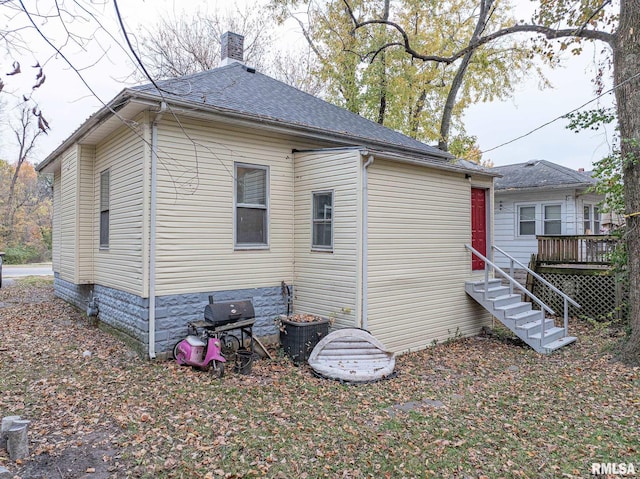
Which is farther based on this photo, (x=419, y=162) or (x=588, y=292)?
(x=588, y=292)

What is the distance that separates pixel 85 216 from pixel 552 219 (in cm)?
1396

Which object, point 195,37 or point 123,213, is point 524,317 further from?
point 195,37

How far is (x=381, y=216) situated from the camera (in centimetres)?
727

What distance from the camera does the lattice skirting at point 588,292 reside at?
10219 millimetres

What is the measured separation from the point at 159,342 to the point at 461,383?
4641mm

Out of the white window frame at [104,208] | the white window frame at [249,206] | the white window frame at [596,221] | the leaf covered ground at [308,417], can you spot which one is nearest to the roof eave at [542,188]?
the white window frame at [596,221]

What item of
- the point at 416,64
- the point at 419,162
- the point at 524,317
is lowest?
the point at 524,317

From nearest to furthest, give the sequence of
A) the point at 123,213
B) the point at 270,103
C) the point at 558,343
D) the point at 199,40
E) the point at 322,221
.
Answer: the point at 123,213 → the point at 322,221 → the point at 558,343 → the point at 270,103 → the point at 199,40

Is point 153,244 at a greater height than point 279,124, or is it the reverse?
point 279,124

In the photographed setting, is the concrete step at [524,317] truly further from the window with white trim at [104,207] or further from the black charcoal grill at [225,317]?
the window with white trim at [104,207]

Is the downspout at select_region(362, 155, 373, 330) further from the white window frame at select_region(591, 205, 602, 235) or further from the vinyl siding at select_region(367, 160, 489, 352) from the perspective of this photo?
the white window frame at select_region(591, 205, 602, 235)

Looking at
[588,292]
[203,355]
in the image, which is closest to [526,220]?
[588,292]

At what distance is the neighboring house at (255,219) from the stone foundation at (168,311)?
0.9 inches

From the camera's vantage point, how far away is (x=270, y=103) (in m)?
8.32
